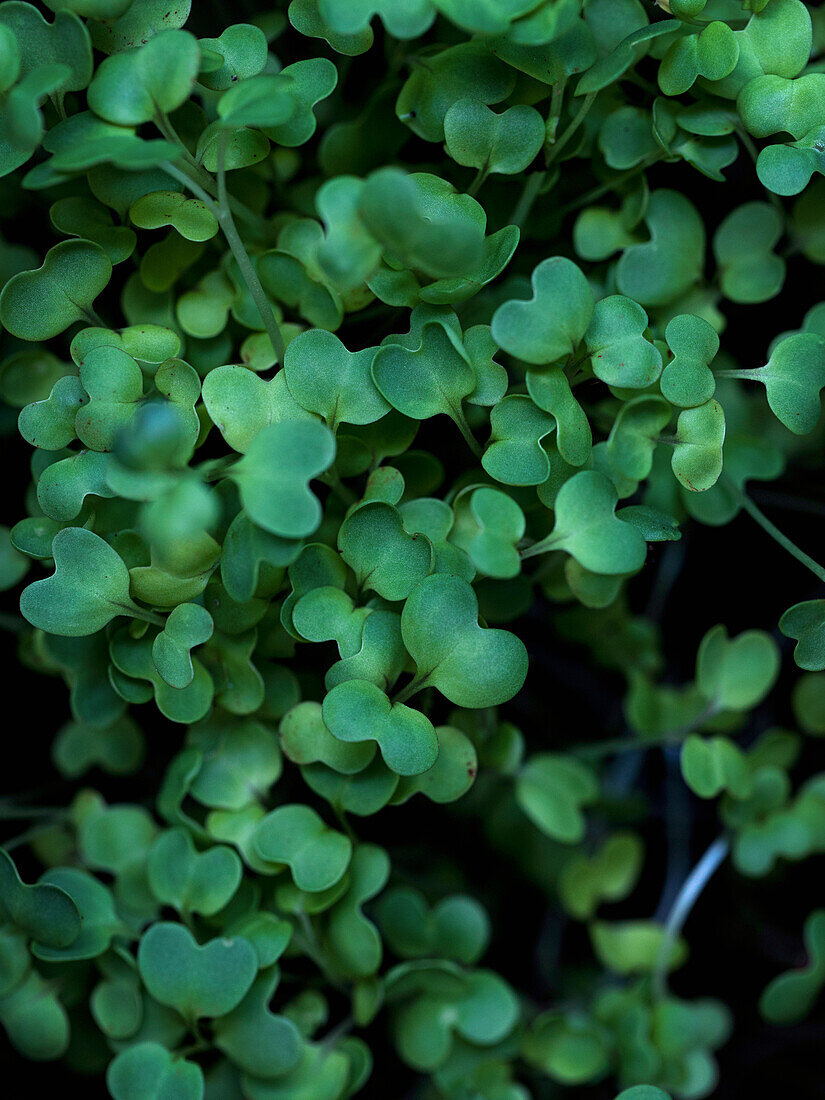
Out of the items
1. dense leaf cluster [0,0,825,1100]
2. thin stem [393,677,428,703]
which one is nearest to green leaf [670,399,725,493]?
dense leaf cluster [0,0,825,1100]

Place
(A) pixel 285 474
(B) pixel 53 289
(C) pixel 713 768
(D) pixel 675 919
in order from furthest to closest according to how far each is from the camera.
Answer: (D) pixel 675 919, (C) pixel 713 768, (B) pixel 53 289, (A) pixel 285 474

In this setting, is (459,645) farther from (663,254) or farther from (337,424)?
(663,254)

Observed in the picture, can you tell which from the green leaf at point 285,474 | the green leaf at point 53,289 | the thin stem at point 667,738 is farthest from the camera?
the thin stem at point 667,738

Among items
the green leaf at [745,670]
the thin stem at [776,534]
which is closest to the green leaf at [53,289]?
the thin stem at [776,534]

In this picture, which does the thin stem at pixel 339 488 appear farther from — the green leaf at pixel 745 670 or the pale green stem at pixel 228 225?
the green leaf at pixel 745 670

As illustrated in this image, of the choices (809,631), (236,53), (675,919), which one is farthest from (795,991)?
(236,53)

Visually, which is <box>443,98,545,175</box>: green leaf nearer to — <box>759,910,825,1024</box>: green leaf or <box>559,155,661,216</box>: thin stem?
<box>559,155,661,216</box>: thin stem

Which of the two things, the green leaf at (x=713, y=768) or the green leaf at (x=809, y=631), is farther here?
the green leaf at (x=713, y=768)

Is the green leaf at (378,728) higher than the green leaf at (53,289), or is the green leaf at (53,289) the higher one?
the green leaf at (53,289)
